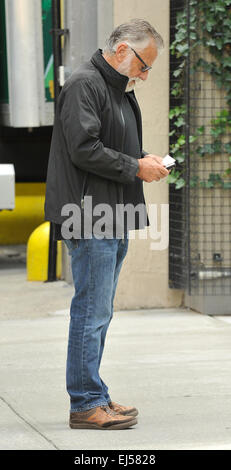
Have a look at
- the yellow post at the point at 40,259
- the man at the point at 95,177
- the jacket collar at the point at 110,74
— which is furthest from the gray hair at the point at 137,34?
the yellow post at the point at 40,259

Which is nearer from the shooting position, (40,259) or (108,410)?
(108,410)

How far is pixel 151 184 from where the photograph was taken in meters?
7.14

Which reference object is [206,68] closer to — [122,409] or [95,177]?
[95,177]

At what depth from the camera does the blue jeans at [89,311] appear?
4.02 m

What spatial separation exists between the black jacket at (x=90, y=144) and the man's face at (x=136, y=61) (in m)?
0.03

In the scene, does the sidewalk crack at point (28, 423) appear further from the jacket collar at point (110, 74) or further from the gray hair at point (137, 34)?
the gray hair at point (137, 34)

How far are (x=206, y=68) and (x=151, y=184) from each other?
98cm

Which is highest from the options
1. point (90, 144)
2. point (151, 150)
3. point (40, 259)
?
point (90, 144)

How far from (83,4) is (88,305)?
4.08 metres

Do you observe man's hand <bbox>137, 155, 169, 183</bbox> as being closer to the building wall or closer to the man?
the man

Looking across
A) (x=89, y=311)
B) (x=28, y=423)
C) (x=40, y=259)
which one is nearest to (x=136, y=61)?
(x=89, y=311)
